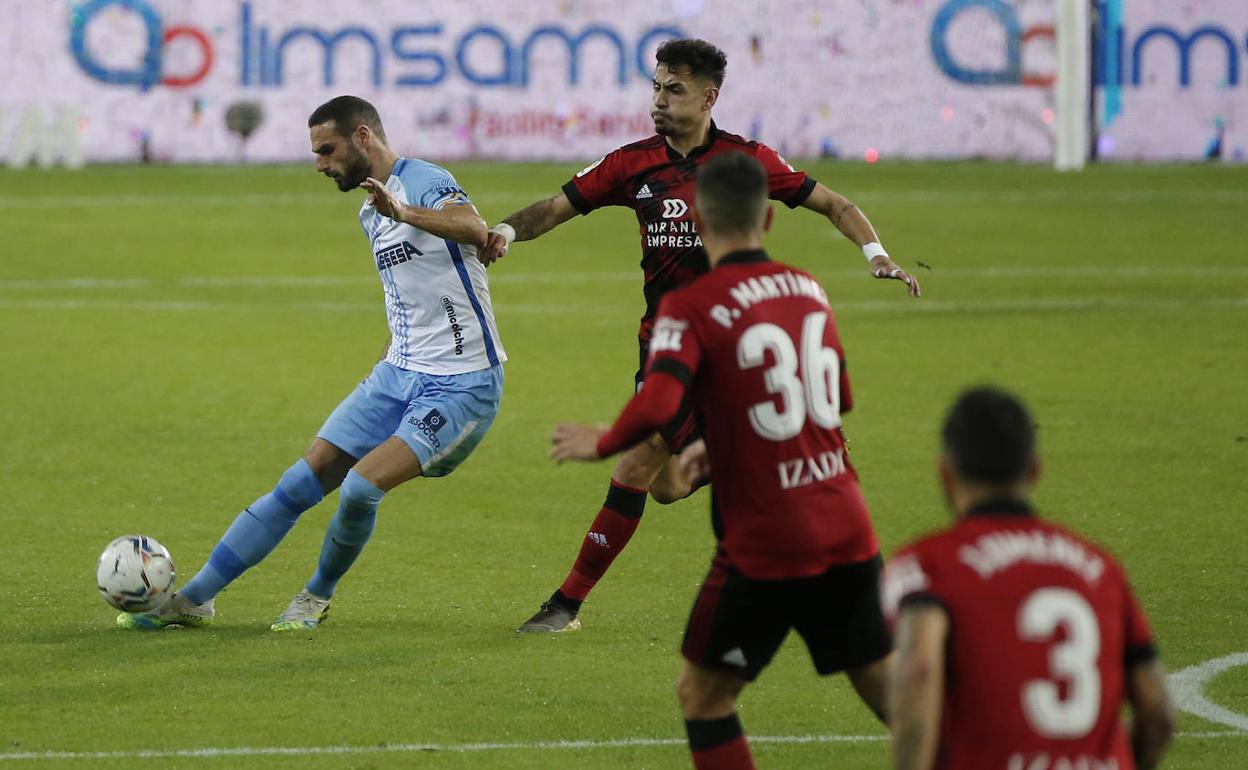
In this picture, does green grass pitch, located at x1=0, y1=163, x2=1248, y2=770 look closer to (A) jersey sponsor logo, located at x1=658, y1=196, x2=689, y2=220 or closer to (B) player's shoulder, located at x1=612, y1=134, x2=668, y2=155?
(A) jersey sponsor logo, located at x1=658, y1=196, x2=689, y2=220

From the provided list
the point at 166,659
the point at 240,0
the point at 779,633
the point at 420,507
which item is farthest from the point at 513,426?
the point at 240,0

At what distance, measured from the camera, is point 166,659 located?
299 inches

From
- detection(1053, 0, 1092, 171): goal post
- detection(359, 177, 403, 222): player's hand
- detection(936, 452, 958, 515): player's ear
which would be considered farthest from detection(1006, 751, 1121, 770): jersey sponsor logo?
detection(1053, 0, 1092, 171): goal post

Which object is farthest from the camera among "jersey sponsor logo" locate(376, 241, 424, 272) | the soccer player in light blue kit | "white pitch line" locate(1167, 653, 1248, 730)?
"jersey sponsor logo" locate(376, 241, 424, 272)

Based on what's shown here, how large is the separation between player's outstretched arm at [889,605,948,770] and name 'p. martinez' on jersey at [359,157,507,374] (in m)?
4.61

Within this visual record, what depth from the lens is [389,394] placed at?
8062 millimetres

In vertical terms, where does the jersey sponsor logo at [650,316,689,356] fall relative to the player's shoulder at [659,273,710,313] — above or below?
below

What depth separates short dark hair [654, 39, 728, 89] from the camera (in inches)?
312

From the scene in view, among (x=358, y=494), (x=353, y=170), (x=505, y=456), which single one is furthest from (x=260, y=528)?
(x=505, y=456)

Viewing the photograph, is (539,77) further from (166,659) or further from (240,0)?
(166,659)

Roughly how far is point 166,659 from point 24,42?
2462cm

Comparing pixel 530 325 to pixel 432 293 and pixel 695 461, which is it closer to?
pixel 432 293

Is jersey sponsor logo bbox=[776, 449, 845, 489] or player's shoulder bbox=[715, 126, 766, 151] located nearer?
jersey sponsor logo bbox=[776, 449, 845, 489]

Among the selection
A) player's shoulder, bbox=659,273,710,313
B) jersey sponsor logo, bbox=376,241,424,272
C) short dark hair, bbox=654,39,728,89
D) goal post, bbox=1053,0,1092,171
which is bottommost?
player's shoulder, bbox=659,273,710,313
